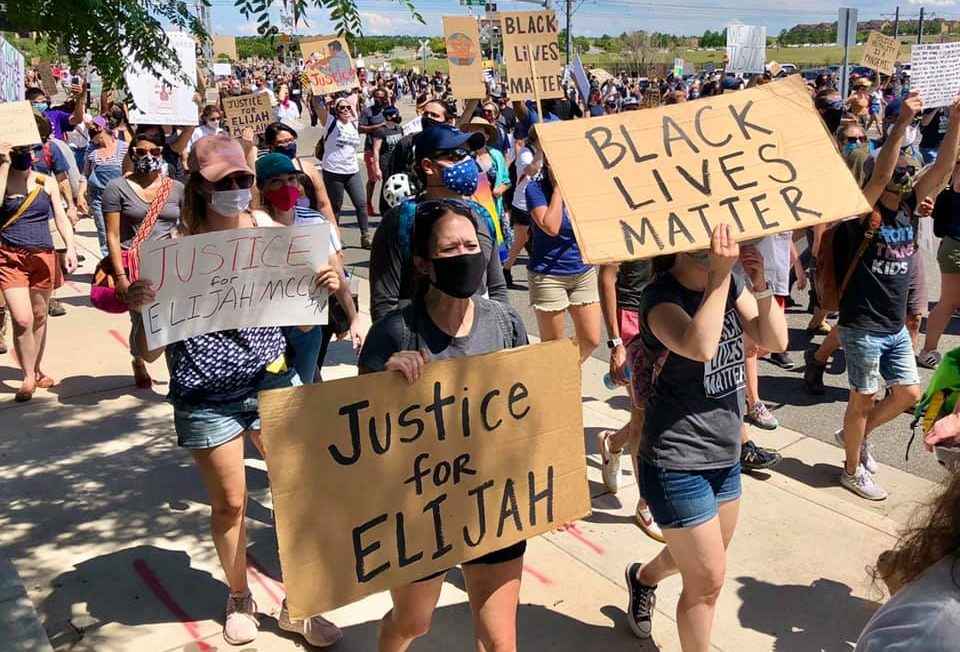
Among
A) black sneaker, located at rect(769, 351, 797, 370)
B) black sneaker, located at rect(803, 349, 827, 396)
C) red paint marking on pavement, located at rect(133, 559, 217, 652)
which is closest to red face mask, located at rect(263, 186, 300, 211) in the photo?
red paint marking on pavement, located at rect(133, 559, 217, 652)

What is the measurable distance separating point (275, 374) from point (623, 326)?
1.87 m

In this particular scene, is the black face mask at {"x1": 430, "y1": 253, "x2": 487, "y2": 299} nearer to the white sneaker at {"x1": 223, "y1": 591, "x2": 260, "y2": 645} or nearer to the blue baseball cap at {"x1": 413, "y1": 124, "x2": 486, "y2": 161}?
the blue baseball cap at {"x1": 413, "y1": 124, "x2": 486, "y2": 161}

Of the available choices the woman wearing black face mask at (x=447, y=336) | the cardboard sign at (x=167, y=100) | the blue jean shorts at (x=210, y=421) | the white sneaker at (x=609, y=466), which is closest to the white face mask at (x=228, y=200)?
the blue jean shorts at (x=210, y=421)

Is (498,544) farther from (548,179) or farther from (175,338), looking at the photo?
(548,179)

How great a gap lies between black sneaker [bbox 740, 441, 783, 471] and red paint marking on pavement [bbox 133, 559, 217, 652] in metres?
2.98

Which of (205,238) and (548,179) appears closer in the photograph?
(205,238)

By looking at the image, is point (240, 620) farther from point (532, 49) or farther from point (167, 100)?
point (532, 49)

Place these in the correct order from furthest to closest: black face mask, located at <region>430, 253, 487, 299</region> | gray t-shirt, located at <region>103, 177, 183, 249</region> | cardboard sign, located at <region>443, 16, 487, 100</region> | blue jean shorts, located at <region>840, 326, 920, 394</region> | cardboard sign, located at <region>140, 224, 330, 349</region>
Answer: cardboard sign, located at <region>443, 16, 487, 100</region>
gray t-shirt, located at <region>103, 177, 183, 249</region>
blue jean shorts, located at <region>840, 326, 920, 394</region>
cardboard sign, located at <region>140, 224, 330, 349</region>
black face mask, located at <region>430, 253, 487, 299</region>

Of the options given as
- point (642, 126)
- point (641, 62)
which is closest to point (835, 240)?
point (642, 126)

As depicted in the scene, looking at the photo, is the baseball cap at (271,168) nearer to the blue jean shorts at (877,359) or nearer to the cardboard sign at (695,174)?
the cardboard sign at (695,174)

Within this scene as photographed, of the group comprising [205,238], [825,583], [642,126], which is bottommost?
[825,583]

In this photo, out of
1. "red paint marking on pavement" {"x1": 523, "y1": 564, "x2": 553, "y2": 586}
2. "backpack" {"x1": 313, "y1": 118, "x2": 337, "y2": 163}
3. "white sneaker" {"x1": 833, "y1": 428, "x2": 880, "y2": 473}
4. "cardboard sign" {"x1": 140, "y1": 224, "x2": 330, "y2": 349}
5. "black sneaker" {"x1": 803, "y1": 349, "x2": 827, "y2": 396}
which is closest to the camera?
"cardboard sign" {"x1": 140, "y1": 224, "x2": 330, "y2": 349}

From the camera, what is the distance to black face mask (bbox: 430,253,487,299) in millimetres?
2541

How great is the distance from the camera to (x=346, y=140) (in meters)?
10.5
